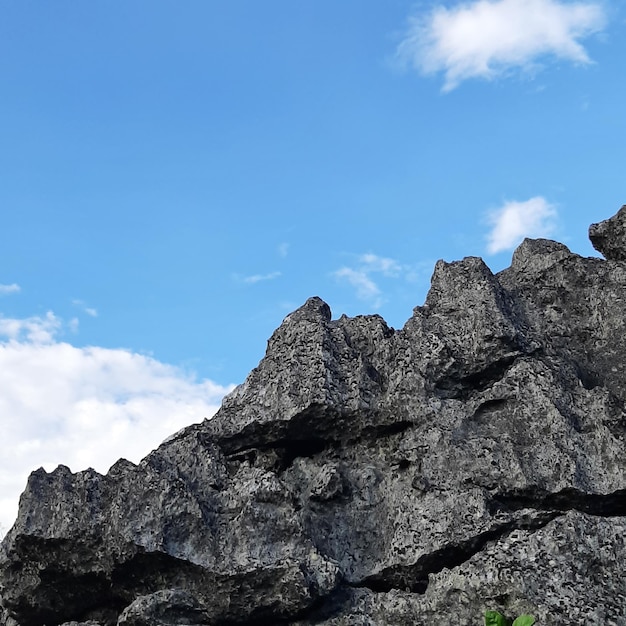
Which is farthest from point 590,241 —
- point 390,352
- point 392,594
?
point 392,594

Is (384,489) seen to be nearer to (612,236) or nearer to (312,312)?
(312,312)

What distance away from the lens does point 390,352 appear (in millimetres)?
16062

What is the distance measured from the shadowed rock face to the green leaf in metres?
0.65

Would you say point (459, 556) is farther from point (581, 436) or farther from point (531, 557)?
point (581, 436)

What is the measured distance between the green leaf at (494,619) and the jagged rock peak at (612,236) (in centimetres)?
947

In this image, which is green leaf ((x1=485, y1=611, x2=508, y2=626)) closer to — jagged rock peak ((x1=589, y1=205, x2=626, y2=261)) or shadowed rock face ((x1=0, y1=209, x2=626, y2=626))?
shadowed rock face ((x1=0, y1=209, x2=626, y2=626))

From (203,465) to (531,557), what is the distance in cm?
616

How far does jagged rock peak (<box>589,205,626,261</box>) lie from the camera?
17516mm

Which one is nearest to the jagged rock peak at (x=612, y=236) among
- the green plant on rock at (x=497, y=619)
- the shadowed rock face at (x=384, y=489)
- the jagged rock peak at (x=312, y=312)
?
the shadowed rock face at (x=384, y=489)

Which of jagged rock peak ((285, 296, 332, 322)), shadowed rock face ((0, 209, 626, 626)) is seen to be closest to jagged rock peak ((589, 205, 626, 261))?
shadowed rock face ((0, 209, 626, 626))

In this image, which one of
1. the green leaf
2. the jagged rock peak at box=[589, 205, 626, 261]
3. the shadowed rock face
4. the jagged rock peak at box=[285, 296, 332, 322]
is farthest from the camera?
the jagged rock peak at box=[589, 205, 626, 261]

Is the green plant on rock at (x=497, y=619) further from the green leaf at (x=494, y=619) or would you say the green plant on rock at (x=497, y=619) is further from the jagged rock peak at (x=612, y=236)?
the jagged rock peak at (x=612, y=236)

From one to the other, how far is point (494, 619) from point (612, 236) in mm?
10016

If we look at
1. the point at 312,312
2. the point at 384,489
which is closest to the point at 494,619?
the point at 384,489
